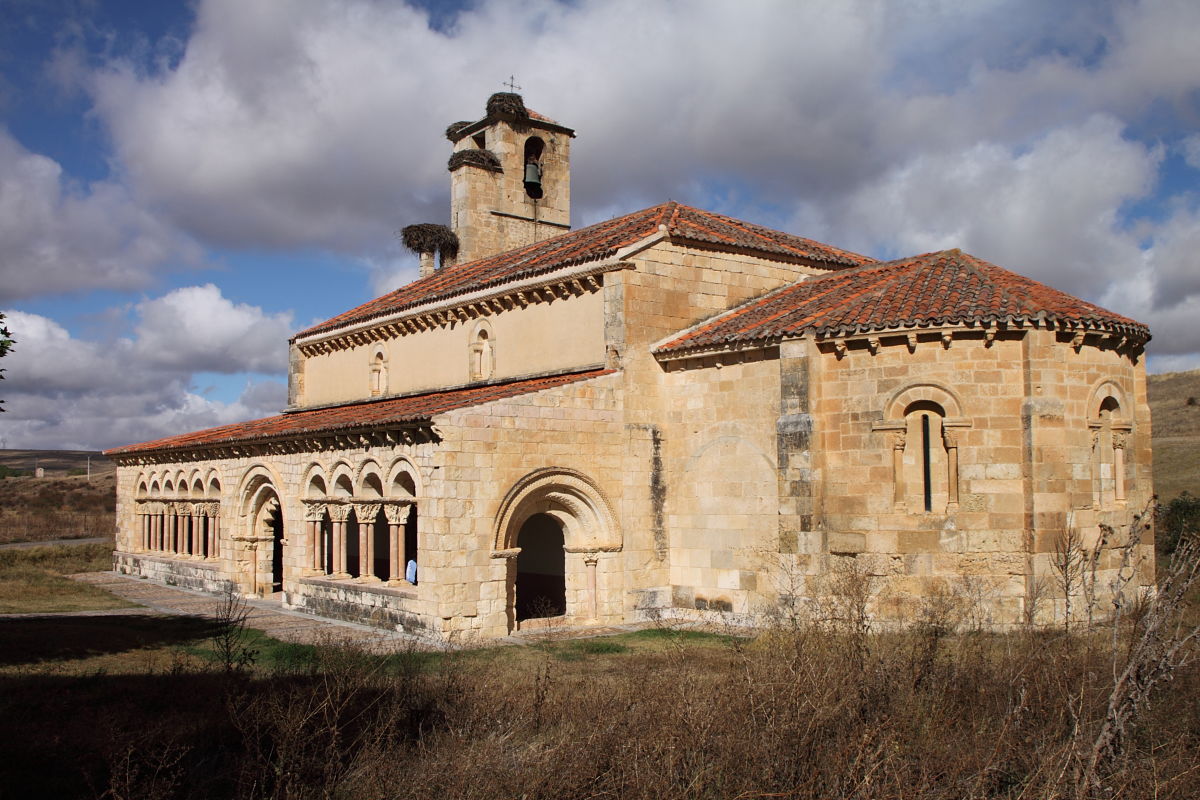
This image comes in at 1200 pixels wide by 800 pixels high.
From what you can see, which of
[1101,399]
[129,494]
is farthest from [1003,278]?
[129,494]

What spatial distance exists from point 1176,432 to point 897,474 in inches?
1388

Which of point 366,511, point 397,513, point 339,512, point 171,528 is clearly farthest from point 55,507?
point 397,513

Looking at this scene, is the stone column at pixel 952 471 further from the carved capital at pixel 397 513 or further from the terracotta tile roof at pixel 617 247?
the carved capital at pixel 397 513

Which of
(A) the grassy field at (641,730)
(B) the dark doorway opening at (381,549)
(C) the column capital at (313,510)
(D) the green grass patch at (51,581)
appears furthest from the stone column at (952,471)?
(D) the green grass patch at (51,581)

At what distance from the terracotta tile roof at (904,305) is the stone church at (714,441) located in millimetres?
52

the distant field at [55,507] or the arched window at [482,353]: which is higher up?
the arched window at [482,353]

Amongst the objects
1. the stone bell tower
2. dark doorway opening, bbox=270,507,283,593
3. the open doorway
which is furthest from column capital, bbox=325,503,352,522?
the stone bell tower

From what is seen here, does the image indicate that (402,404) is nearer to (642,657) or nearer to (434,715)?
(642,657)

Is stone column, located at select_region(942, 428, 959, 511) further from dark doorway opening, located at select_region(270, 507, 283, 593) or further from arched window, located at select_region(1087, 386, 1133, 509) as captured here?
dark doorway opening, located at select_region(270, 507, 283, 593)

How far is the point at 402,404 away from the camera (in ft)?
62.6

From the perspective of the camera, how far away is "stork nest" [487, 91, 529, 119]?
82.0 ft

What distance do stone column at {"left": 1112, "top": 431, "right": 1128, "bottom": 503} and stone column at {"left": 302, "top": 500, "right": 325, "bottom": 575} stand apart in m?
13.2

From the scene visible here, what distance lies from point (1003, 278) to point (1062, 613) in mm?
5024

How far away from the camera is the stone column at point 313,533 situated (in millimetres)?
19172
